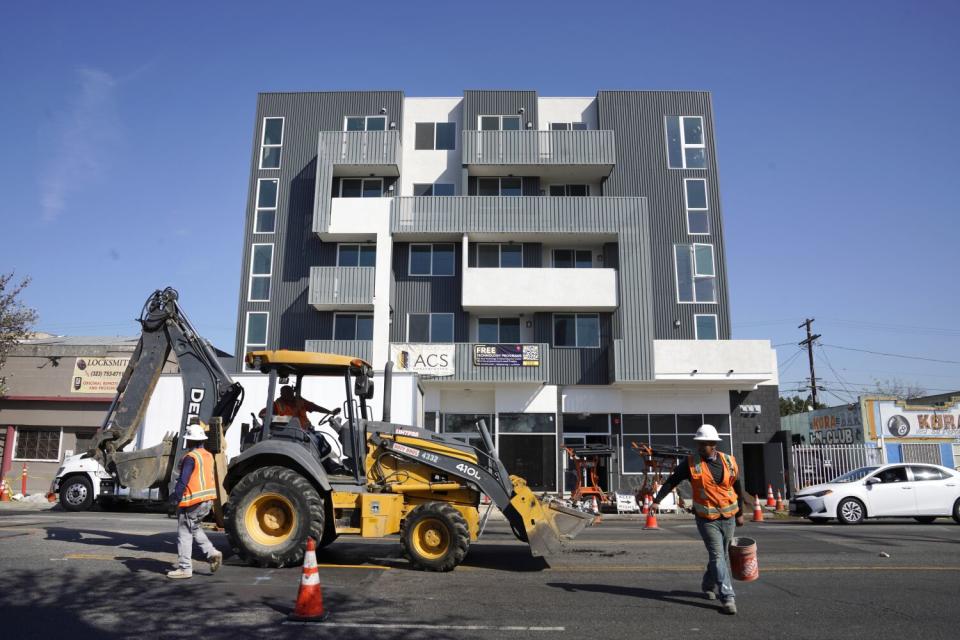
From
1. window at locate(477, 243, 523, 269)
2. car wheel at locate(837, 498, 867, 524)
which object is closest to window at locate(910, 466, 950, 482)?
car wheel at locate(837, 498, 867, 524)

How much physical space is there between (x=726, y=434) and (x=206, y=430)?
23392 mm

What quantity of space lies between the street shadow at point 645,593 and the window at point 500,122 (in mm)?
25596

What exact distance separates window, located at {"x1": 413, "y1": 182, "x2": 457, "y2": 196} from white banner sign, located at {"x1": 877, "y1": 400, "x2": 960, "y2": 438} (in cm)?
2046

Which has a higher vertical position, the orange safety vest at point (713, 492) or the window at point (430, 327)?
the window at point (430, 327)

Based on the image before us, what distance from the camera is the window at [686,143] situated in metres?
30.6

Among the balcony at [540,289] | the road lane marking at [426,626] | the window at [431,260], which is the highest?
the window at [431,260]

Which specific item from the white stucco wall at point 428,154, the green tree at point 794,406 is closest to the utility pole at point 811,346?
the green tree at point 794,406

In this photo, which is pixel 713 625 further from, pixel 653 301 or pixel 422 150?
pixel 422 150

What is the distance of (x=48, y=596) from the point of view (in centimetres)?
678

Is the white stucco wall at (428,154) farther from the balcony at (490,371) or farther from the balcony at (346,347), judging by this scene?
the balcony at (490,371)

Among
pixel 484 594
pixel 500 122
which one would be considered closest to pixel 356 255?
pixel 500 122

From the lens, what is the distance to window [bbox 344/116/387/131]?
30719 mm

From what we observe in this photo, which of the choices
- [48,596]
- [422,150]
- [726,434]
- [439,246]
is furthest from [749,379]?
[48,596]

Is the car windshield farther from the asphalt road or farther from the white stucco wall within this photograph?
the white stucco wall
